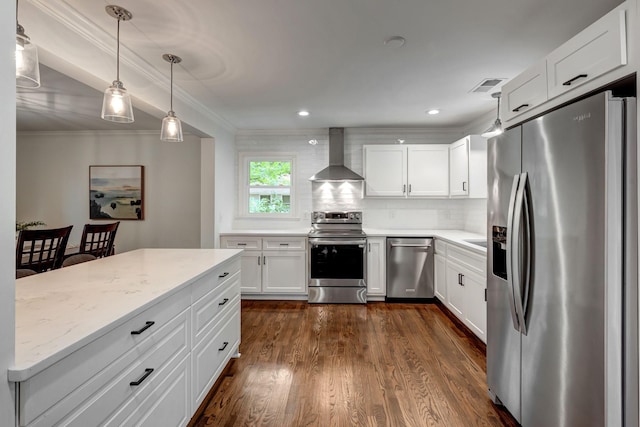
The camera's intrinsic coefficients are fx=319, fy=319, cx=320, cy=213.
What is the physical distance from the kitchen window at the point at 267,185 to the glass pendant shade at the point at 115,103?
312cm

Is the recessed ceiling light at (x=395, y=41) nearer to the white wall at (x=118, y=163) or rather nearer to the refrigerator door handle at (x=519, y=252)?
the refrigerator door handle at (x=519, y=252)

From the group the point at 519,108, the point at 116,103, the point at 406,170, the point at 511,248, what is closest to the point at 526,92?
the point at 519,108

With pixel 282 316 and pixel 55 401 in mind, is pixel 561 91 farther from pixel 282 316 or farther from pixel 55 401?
pixel 282 316

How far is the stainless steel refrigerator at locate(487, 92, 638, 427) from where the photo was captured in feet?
3.85

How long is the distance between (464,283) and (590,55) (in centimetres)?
234

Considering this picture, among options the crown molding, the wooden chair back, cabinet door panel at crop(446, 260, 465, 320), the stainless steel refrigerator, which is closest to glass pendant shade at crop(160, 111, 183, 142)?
the crown molding

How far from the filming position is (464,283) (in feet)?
10.5

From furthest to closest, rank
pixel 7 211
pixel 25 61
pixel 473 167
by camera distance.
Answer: pixel 473 167, pixel 25 61, pixel 7 211

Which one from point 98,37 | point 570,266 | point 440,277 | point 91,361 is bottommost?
point 440,277

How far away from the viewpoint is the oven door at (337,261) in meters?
4.14

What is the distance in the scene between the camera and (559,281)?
4.64 ft

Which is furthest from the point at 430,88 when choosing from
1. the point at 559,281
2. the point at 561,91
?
the point at 559,281

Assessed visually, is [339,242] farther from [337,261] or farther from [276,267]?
[276,267]

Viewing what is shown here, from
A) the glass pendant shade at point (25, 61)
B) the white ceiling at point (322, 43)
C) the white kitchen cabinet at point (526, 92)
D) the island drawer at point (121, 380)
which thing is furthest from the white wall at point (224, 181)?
the white kitchen cabinet at point (526, 92)
